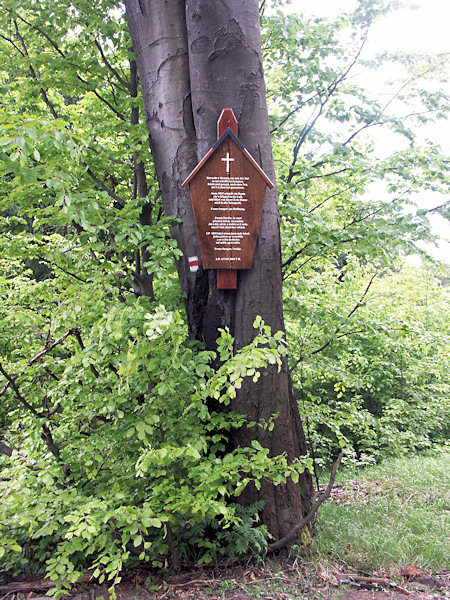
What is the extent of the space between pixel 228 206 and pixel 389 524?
289 cm

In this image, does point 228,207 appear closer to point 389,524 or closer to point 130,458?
point 130,458

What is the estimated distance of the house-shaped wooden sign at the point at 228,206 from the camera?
3.21 m

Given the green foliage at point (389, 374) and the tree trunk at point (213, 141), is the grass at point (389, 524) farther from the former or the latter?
the green foliage at point (389, 374)

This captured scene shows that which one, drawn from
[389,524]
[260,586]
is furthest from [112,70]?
[389,524]

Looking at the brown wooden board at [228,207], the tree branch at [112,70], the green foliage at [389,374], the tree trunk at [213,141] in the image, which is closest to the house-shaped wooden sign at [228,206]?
the brown wooden board at [228,207]

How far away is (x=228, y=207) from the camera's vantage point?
323 cm

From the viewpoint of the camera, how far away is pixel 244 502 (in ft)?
10.6

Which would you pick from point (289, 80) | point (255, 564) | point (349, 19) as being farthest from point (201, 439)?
point (349, 19)

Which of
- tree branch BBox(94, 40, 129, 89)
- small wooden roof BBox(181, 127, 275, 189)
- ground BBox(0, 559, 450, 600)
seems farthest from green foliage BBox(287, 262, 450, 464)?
tree branch BBox(94, 40, 129, 89)

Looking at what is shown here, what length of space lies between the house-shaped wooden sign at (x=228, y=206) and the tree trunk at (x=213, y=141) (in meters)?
0.14

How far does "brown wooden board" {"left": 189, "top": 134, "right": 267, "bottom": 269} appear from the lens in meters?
3.21

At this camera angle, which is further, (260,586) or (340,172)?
(340,172)

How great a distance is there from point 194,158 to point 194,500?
2.34 metres

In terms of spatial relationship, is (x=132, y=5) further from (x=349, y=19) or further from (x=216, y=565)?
(x=216, y=565)
